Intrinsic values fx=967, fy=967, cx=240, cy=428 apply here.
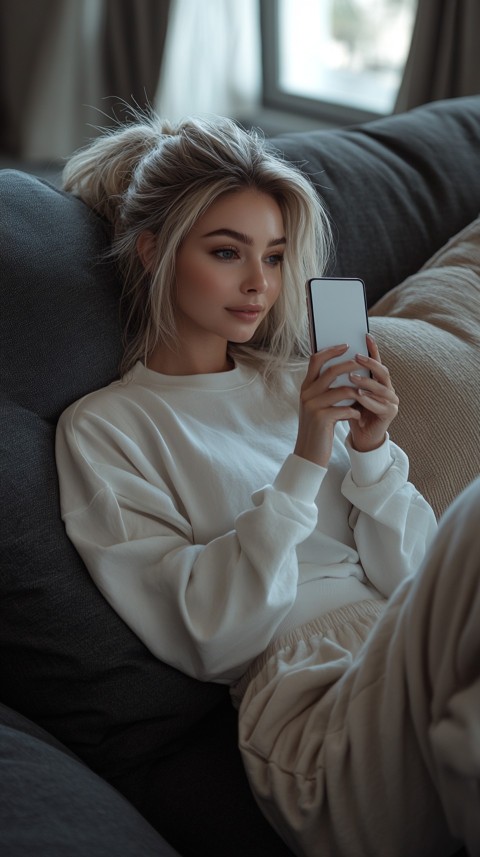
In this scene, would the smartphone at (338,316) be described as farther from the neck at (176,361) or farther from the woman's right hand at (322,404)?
the neck at (176,361)

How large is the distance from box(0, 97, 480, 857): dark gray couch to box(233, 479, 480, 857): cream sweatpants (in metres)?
0.10

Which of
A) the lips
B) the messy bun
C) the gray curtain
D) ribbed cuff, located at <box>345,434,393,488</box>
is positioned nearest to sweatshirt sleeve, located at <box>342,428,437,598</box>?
ribbed cuff, located at <box>345,434,393,488</box>

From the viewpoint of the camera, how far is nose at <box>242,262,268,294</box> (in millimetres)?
1234

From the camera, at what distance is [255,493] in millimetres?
1162

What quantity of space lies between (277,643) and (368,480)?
239 millimetres

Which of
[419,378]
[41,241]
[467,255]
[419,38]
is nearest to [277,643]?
[419,378]

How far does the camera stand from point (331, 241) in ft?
4.95

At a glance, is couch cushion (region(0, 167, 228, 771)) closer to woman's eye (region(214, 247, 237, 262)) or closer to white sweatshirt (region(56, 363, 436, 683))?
white sweatshirt (region(56, 363, 436, 683))

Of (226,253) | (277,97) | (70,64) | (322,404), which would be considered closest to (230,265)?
(226,253)

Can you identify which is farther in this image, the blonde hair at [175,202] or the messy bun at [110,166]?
the messy bun at [110,166]

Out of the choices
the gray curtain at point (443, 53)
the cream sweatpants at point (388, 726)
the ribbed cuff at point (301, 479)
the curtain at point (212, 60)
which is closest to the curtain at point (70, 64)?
the curtain at point (212, 60)

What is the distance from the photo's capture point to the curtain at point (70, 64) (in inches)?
146

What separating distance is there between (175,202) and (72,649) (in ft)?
1.87

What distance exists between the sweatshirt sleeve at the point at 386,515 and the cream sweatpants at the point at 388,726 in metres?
0.15
